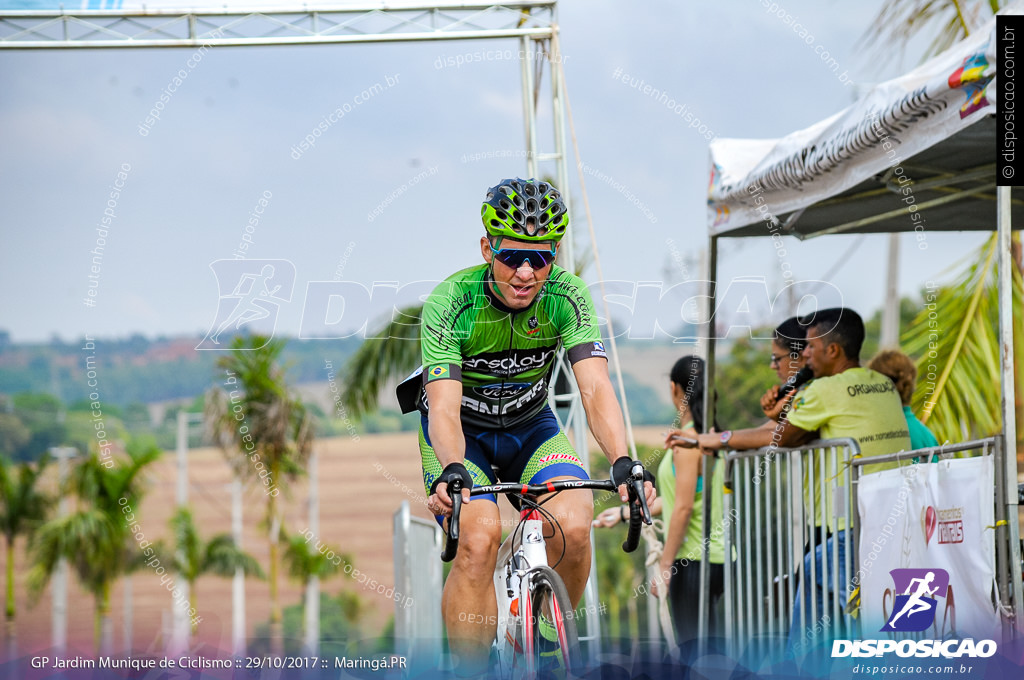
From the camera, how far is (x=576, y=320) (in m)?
4.18

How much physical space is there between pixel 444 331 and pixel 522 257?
42 centimetres

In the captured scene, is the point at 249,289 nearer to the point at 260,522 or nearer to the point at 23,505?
the point at 260,522

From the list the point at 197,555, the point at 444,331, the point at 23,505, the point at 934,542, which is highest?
the point at 444,331

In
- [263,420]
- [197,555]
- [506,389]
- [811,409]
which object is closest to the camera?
[506,389]

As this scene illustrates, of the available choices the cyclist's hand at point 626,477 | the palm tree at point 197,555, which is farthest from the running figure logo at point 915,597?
the palm tree at point 197,555

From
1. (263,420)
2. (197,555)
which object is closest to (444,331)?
(263,420)

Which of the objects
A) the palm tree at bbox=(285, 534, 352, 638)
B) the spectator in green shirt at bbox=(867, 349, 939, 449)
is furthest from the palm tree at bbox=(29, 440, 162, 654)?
the spectator in green shirt at bbox=(867, 349, 939, 449)

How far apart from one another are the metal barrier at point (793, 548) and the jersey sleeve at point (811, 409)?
0.11 metres

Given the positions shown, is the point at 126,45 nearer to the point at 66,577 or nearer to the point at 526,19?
the point at 526,19

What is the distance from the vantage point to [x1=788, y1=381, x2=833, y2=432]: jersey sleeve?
17.9ft

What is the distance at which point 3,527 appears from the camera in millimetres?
32031

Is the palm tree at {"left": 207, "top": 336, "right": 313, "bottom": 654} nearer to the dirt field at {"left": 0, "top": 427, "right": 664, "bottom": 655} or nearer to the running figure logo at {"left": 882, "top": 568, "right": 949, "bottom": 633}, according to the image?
the dirt field at {"left": 0, "top": 427, "right": 664, "bottom": 655}

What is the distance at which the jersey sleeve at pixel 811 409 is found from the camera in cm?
546

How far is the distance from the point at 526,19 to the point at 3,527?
99.6 feet
